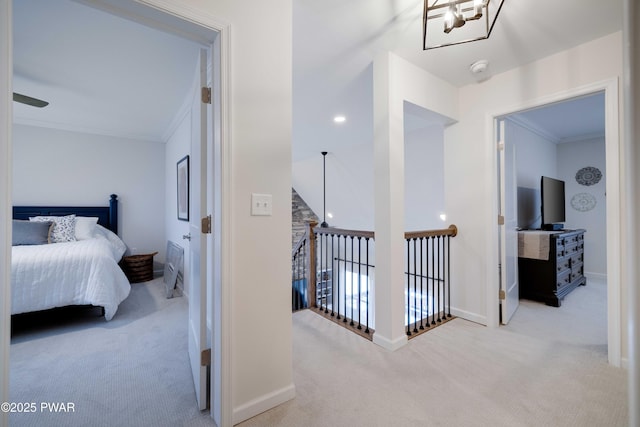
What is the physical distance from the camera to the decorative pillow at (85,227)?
3753 mm

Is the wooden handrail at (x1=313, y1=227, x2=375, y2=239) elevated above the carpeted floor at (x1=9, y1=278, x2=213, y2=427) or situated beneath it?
elevated above

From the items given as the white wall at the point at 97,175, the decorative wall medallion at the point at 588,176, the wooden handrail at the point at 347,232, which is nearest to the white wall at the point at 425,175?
the wooden handrail at the point at 347,232

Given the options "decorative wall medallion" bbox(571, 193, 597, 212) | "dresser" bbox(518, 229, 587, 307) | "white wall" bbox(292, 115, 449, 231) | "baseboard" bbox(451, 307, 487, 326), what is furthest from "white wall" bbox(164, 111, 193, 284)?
"decorative wall medallion" bbox(571, 193, 597, 212)

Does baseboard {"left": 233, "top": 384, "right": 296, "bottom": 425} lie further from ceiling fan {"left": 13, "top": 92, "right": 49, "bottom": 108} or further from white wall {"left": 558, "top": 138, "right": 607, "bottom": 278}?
white wall {"left": 558, "top": 138, "right": 607, "bottom": 278}

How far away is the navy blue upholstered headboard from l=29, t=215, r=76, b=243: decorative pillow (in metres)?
0.33

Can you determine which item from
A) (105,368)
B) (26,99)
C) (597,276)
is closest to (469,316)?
(105,368)

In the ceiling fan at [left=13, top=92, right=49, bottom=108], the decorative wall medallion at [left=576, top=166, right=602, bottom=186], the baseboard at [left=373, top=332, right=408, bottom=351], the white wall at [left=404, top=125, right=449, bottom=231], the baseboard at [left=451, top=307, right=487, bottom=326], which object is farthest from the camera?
the decorative wall medallion at [left=576, top=166, right=602, bottom=186]

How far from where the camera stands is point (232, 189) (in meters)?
1.38

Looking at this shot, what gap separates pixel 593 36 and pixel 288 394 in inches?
129

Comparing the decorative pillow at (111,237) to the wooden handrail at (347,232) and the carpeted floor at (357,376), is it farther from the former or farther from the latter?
the wooden handrail at (347,232)

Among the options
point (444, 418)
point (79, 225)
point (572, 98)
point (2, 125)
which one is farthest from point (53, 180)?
point (572, 98)

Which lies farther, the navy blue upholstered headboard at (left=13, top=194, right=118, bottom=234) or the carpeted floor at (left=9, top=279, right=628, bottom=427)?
the navy blue upholstered headboard at (left=13, top=194, right=118, bottom=234)

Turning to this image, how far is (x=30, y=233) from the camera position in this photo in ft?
10.8

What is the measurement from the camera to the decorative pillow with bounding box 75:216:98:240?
3.75 meters
